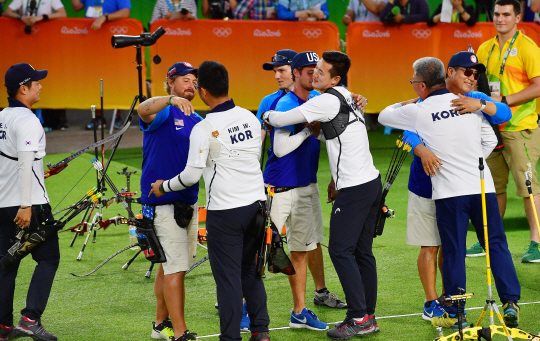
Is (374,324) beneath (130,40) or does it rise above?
beneath

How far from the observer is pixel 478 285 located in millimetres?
5629

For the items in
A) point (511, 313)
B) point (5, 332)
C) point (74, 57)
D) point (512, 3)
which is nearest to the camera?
point (511, 313)

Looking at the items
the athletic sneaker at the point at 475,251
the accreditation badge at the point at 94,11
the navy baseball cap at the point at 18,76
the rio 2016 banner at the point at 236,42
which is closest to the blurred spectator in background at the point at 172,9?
the rio 2016 banner at the point at 236,42

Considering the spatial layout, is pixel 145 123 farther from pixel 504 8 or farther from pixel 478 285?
pixel 504 8

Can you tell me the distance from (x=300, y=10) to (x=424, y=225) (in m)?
6.75

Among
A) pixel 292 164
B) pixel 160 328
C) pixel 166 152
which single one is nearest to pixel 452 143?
pixel 292 164

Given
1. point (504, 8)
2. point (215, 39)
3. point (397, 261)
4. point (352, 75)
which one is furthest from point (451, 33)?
point (397, 261)

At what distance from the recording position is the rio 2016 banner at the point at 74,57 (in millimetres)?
10984

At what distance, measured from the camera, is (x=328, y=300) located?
209 inches

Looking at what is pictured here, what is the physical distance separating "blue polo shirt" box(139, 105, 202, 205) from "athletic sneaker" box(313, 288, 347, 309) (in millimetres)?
1521

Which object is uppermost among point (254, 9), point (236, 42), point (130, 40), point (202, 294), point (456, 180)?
point (254, 9)

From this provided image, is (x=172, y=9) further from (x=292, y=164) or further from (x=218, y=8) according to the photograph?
(x=292, y=164)

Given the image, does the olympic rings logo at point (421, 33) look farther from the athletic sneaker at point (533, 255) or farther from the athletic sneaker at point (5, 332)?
the athletic sneaker at point (5, 332)

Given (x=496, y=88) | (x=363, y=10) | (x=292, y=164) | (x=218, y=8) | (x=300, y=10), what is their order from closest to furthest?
(x=292, y=164)
(x=496, y=88)
(x=300, y=10)
(x=218, y=8)
(x=363, y=10)
